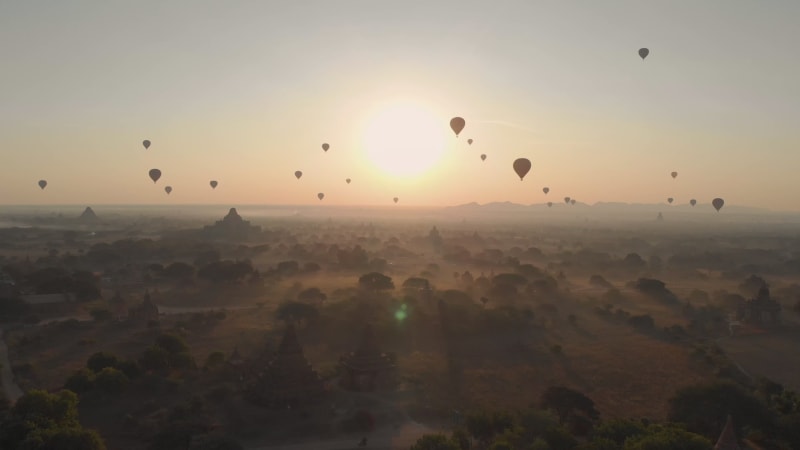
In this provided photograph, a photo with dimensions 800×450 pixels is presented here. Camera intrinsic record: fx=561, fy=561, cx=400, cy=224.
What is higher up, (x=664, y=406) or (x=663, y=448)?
(x=663, y=448)

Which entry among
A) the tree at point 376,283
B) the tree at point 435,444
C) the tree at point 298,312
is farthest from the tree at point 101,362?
the tree at point 376,283

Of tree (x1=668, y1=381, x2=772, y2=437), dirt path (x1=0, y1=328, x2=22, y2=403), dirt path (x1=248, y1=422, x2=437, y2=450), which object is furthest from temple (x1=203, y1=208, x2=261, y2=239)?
tree (x1=668, y1=381, x2=772, y2=437)

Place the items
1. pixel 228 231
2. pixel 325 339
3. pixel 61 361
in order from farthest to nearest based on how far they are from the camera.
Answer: pixel 228 231
pixel 325 339
pixel 61 361

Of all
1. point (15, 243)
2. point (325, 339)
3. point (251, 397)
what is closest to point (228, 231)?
point (15, 243)

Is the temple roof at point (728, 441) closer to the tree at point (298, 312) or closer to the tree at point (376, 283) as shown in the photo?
the tree at point (298, 312)

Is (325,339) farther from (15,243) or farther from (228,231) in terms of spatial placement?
(15,243)

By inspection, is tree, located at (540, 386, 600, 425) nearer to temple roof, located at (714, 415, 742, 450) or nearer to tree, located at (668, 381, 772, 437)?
tree, located at (668, 381, 772, 437)

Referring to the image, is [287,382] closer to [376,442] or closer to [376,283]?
[376,442]
